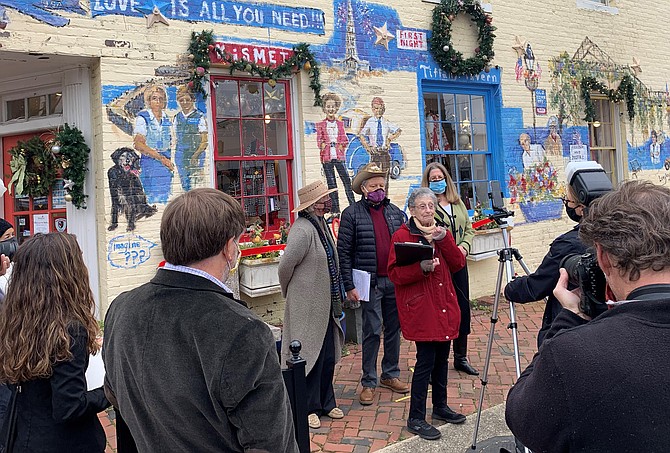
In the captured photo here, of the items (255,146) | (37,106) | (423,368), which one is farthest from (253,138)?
(423,368)

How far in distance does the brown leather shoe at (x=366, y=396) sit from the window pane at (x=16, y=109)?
5058 millimetres

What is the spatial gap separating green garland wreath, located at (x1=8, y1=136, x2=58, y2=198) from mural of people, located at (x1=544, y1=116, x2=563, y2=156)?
7642 millimetres

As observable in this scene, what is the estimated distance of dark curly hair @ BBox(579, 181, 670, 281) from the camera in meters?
1.48

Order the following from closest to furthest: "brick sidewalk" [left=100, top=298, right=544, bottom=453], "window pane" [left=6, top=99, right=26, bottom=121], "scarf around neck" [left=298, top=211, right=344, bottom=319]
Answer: "brick sidewalk" [left=100, top=298, right=544, bottom=453]
"scarf around neck" [left=298, top=211, right=344, bottom=319]
"window pane" [left=6, top=99, right=26, bottom=121]

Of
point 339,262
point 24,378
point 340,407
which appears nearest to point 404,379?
point 340,407

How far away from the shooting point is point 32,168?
6.46 metres

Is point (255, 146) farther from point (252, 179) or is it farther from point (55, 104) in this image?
point (55, 104)

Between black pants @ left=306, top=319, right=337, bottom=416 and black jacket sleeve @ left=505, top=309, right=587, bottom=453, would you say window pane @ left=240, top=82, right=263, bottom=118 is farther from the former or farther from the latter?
black jacket sleeve @ left=505, top=309, right=587, bottom=453

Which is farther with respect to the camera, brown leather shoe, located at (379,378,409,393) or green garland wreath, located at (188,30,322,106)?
green garland wreath, located at (188,30,322,106)

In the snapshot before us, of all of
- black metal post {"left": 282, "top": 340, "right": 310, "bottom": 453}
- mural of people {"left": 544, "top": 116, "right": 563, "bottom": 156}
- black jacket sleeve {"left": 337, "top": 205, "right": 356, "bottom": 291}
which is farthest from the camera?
mural of people {"left": 544, "top": 116, "right": 563, "bottom": 156}

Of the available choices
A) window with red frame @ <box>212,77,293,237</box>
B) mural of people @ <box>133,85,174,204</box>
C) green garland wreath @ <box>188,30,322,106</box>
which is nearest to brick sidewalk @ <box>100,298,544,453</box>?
window with red frame @ <box>212,77,293,237</box>

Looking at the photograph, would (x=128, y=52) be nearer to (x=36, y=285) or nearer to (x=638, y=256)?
(x=36, y=285)

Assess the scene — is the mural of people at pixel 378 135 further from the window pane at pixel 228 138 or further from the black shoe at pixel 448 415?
the black shoe at pixel 448 415

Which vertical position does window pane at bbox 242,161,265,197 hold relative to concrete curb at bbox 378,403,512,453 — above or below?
above
